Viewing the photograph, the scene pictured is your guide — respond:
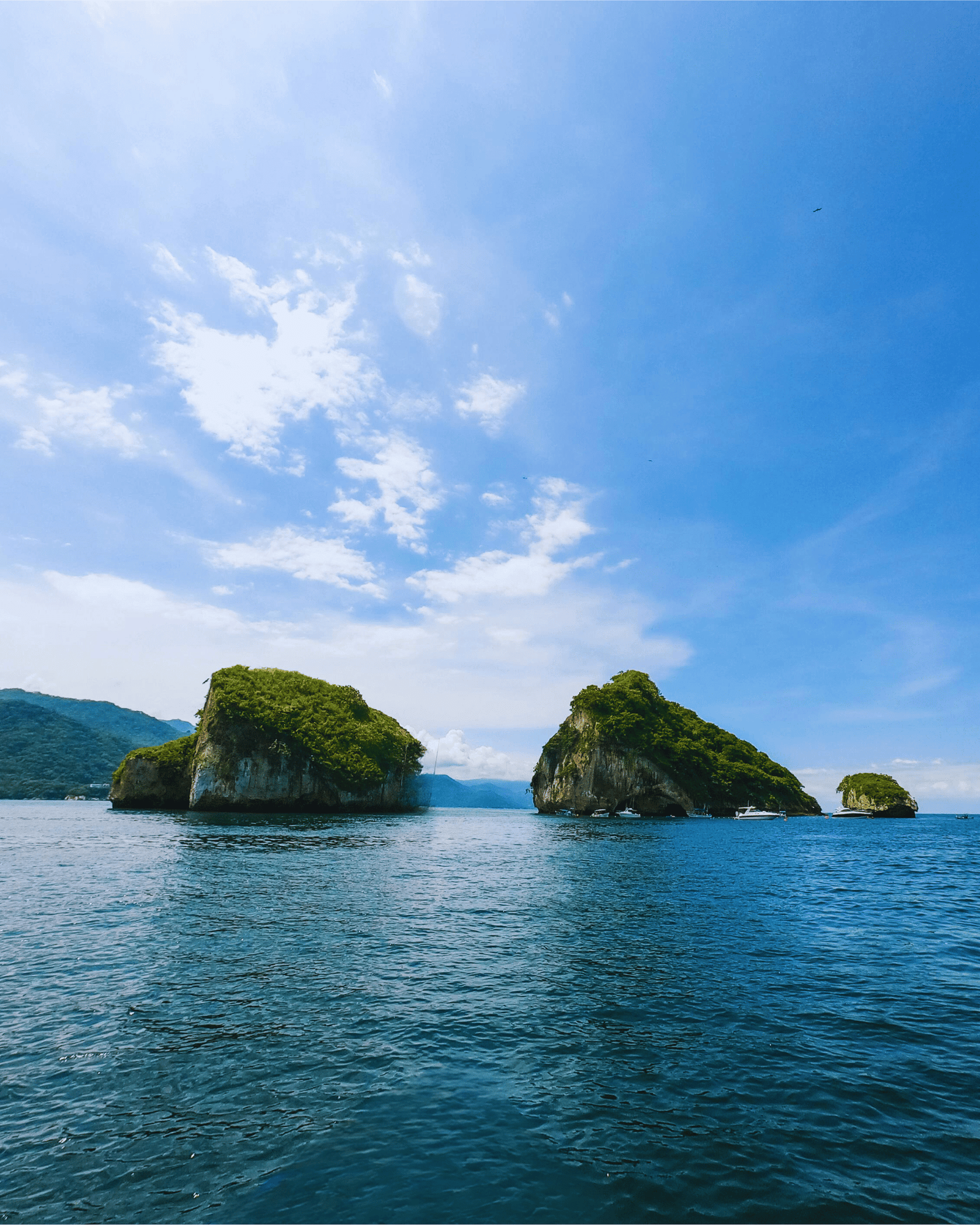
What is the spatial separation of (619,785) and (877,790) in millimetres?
72840

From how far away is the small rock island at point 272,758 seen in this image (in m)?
96.3

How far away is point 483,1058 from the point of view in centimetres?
1153

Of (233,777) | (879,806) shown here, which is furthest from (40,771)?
(879,806)

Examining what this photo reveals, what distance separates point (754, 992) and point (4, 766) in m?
239

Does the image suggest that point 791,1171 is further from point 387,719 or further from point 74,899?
point 387,719

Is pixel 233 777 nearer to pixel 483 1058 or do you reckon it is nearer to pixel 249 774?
pixel 249 774

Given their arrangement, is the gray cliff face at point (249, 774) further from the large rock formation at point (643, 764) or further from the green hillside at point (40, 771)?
the green hillside at point (40, 771)

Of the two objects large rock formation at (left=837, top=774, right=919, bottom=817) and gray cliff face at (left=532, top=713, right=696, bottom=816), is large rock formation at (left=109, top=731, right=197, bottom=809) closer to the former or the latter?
gray cliff face at (left=532, top=713, right=696, bottom=816)

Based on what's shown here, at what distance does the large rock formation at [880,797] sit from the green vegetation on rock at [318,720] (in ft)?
379

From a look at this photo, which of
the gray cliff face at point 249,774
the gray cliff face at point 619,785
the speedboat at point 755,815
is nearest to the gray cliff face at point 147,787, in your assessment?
the gray cliff face at point 249,774

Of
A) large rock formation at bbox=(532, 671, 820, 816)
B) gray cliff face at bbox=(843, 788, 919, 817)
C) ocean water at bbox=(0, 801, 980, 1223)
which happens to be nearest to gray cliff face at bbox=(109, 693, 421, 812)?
large rock formation at bbox=(532, 671, 820, 816)

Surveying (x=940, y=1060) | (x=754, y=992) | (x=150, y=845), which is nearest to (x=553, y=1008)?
(x=754, y=992)

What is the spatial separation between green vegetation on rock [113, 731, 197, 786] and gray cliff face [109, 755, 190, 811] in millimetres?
122

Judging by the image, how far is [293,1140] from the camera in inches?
347
